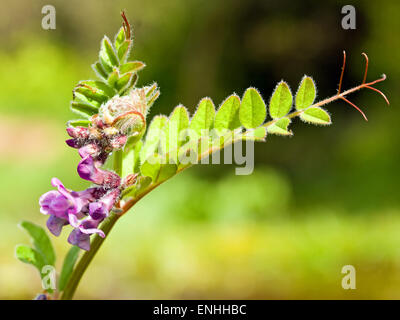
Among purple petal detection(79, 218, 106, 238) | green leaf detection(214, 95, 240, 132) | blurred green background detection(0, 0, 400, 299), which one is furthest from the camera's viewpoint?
blurred green background detection(0, 0, 400, 299)

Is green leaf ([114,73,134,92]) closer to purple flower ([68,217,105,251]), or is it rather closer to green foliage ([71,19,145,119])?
green foliage ([71,19,145,119])

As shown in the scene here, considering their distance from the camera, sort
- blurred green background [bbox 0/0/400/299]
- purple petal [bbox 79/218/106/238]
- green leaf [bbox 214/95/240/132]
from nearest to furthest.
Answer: purple petal [bbox 79/218/106/238]
green leaf [bbox 214/95/240/132]
blurred green background [bbox 0/0/400/299]

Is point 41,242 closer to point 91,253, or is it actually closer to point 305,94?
point 91,253

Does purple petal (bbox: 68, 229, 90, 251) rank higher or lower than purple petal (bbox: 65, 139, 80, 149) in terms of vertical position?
lower

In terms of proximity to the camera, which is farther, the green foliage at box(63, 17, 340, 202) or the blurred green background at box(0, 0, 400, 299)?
the blurred green background at box(0, 0, 400, 299)

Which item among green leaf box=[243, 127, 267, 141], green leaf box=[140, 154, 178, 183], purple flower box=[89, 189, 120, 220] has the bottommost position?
purple flower box=[89, 189, 120, 220]

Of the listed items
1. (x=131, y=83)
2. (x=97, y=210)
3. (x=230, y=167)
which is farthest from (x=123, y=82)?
(x=230, y=167)

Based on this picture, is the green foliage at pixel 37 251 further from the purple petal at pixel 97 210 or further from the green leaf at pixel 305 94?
the green leaf at pixel 305 94

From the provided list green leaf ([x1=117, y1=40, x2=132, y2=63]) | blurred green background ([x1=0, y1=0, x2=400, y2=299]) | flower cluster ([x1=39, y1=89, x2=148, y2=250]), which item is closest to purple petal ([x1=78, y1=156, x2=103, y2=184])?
flower cluster ([x1=39, y1=89, x2=148, y2=250])
